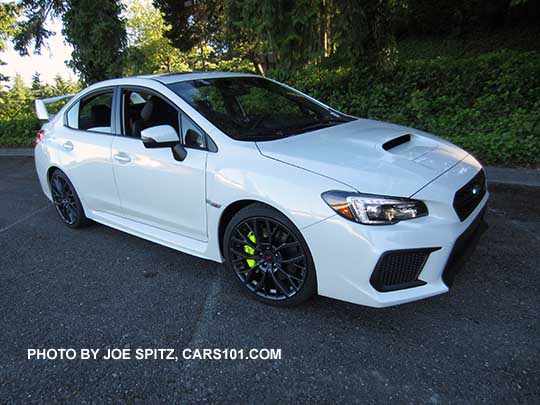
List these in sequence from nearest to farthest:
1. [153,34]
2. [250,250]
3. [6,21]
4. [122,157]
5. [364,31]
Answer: [250,250] < [122,157] < [364,31] < [6,21] < [153,34]

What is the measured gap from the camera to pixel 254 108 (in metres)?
3.54

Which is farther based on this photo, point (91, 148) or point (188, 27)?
point (188, 27)

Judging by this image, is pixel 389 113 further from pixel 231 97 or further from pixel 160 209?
pixel 160 209

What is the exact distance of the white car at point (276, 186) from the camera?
2.35 m

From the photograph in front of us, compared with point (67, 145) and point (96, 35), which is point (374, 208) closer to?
point (67, 145)

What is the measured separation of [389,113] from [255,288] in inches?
210

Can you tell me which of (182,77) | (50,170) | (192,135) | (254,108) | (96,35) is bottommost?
(50,170)

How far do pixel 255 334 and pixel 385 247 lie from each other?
98cm

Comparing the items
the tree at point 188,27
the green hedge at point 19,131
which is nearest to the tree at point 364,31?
the green hedge at point 19,131

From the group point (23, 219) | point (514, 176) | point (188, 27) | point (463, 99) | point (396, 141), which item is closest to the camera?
point (396, 141)

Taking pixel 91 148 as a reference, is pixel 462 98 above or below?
above

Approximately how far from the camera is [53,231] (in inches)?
179

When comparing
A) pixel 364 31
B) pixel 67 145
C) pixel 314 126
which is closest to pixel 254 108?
pixel 314 126

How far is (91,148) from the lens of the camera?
3.79 metres
